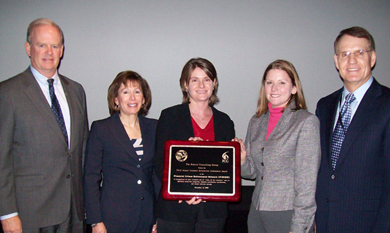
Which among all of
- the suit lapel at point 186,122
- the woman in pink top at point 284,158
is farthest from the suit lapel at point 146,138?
the woman in pink top at point 284,158

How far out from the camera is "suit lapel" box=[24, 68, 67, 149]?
225cm

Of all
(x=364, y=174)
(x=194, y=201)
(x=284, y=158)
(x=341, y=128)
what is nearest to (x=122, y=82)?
(x=194, y=201)

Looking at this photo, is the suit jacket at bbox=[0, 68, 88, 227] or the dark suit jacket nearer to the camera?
the suit jacket at bbox=[0, 68, 88, 227]

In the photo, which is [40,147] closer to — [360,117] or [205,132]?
[205,132]

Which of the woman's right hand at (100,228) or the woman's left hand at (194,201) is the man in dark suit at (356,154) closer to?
the woman's left hand at (194,201)

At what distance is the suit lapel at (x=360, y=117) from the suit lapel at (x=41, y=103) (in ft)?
7.56

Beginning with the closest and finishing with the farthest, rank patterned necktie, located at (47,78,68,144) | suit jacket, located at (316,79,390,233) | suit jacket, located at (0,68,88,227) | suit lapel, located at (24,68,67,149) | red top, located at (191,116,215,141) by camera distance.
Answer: suit jacket, located at (316,79,390,233) < suit jacket, located at (0,68,88,227) < suit lapel, located at (24,68,67,149) < patterned necktie, located at (47,78,68,144) < red top, located at (191,116,215,141)

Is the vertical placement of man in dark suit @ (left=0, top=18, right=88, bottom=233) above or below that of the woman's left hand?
above

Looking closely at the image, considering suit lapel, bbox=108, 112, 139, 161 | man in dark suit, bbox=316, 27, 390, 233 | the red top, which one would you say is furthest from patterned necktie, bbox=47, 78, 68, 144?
man in dark suit, bbox=316, 27, 390, 233

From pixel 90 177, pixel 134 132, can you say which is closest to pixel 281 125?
pixel 134 132

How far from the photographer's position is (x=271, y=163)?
7.18 ft

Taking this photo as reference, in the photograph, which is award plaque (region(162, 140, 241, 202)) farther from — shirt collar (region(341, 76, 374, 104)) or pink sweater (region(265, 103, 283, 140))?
shirt collar (region(341, 76, 374, 104))

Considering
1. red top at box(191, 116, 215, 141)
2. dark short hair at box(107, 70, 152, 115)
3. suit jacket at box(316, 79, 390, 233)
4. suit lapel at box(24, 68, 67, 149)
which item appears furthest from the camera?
dark short hair at box(107, 70, 152, 115)

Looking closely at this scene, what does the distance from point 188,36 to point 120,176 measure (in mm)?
2395
